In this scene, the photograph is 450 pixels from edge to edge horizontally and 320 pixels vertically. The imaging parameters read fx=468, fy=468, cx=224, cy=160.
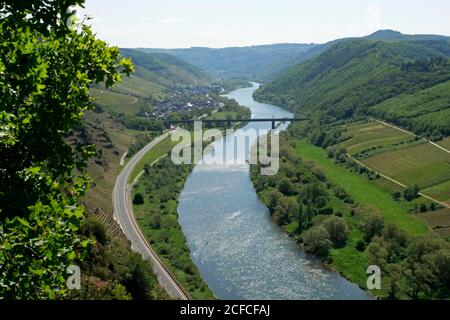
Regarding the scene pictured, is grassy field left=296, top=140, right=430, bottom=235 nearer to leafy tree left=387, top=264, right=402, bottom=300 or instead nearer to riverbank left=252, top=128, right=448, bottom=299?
riverbank left=252, top=128, right=448, bottom=299

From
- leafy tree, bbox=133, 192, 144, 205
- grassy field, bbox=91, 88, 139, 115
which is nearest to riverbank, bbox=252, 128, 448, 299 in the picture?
leafy tree, bbox=133, 192, 144, 205

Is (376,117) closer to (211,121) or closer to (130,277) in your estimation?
(211,121)

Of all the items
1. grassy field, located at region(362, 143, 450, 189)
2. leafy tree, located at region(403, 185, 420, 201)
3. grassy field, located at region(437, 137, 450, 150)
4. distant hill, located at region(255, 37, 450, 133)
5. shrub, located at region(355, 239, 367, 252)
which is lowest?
shrub, located at region(355, 239, 367, 252)

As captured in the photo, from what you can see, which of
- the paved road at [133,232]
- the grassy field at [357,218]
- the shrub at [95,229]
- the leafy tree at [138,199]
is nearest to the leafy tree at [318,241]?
the grassy field at [357,218]

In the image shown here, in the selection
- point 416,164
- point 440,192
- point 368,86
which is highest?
point 368,86

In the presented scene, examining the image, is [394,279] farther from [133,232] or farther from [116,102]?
[116,102]

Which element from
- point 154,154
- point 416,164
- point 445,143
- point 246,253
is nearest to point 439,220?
point 416,164

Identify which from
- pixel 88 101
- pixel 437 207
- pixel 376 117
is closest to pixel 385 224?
pixel 437 207
